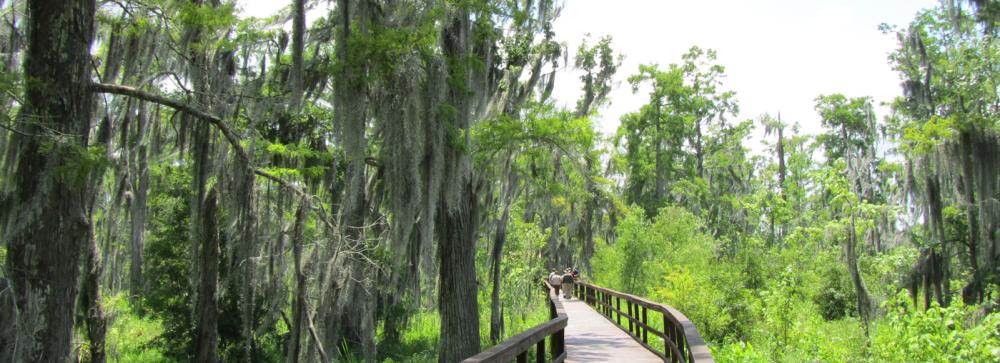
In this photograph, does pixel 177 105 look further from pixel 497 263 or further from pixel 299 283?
pixel 497 263

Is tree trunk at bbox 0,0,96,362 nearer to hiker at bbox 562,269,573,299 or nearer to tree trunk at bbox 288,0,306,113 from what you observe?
tree trunk at bbox 288,0,306,113

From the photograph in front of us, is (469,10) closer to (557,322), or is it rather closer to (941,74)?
(557,322)

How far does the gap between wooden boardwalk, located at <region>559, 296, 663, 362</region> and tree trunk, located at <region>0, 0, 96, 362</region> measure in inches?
210

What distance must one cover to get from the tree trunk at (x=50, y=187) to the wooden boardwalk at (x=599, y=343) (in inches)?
210

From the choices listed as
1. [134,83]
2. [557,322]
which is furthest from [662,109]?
[557,322]

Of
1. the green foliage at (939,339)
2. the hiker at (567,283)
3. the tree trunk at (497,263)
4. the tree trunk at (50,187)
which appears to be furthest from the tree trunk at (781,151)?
the tree trunk at (50,187)

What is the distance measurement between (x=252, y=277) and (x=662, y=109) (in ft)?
85.8

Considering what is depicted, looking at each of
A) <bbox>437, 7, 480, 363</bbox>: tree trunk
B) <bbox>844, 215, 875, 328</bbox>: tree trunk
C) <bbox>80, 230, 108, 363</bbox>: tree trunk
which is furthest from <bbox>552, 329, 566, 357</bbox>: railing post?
<bbox>844, 215, 875, 328</bbox>: tree trunk

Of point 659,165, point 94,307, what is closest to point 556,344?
point 94,307

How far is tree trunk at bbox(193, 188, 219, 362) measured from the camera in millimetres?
11977

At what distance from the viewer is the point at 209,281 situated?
476 inches

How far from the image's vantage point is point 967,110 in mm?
19297

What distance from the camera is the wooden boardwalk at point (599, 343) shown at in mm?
8836

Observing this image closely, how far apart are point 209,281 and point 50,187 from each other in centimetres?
650
